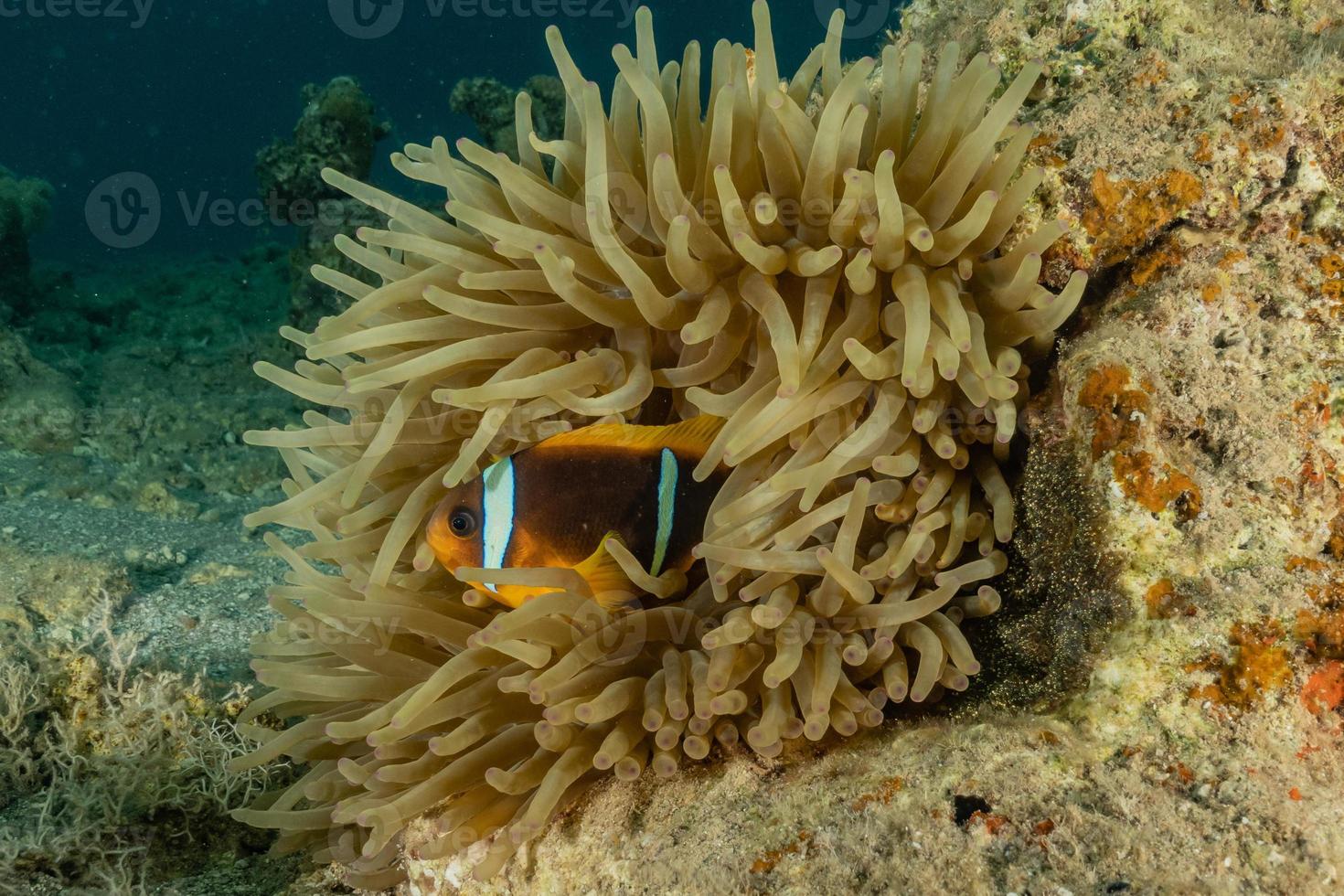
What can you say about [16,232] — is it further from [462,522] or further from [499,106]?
[462,522]

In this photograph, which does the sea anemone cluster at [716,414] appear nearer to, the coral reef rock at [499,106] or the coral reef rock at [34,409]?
the coral reef rock at [34,409]

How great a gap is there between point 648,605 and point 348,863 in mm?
1008

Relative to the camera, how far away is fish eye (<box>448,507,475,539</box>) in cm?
188

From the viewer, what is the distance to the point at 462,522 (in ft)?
6.18

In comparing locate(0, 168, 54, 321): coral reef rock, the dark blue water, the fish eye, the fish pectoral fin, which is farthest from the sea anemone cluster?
the dark blue water

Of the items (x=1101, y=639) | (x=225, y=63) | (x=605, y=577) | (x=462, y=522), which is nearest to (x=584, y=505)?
(x=605, y=577)

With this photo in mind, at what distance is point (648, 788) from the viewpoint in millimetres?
1810

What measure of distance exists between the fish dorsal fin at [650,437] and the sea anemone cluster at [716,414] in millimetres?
60

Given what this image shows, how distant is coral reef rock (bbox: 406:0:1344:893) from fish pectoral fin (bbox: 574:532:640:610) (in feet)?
1.25

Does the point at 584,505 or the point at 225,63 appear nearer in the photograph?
the point at 584,505

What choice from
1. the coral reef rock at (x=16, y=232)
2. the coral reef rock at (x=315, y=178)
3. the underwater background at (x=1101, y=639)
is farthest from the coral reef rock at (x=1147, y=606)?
the coral reef rock at (x=16, y=232)

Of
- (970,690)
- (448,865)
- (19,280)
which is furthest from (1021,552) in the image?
(19,280)

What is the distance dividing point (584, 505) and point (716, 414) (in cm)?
33

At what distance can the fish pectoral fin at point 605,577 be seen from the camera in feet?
6.03
